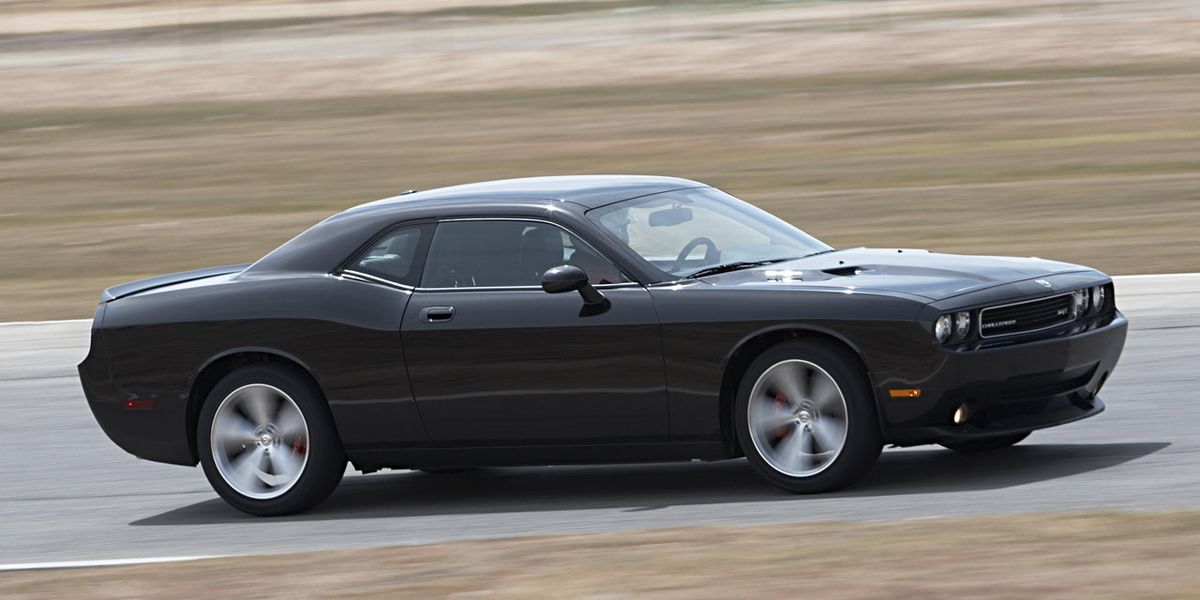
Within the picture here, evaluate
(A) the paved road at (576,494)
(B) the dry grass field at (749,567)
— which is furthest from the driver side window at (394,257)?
(B) the dry grass field at (749,567)

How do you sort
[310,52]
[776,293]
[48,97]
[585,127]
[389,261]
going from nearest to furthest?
[776,293] → [389,261] → [585,127] → [48,97] → [310,52]

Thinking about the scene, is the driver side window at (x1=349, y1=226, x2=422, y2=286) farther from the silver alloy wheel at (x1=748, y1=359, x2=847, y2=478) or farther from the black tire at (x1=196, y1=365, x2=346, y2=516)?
the silver alloy wheel at (x1=748, y1=359, x2=847, y2=478)

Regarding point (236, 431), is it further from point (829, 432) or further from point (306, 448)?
point (829, 432)

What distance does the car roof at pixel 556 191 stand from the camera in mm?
8734

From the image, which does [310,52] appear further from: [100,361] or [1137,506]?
[1137,506]

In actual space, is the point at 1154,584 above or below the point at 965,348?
below

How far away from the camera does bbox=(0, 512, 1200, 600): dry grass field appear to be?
616 centimetres

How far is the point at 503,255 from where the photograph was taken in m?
8.59

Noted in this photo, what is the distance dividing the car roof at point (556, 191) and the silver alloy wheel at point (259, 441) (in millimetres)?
972

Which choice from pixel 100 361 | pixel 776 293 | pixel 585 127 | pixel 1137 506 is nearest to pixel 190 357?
Answer: pixel 100 361

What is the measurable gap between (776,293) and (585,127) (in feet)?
71.7

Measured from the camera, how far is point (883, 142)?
26.4m

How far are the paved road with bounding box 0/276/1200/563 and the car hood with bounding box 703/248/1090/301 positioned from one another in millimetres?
855

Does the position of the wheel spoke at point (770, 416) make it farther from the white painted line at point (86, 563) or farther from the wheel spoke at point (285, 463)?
the white painted line at point (86, 563)
